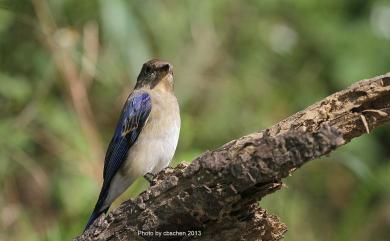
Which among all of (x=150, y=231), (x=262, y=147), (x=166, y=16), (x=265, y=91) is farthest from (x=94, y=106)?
(x=262, y=147)

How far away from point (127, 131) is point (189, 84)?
2034 mm

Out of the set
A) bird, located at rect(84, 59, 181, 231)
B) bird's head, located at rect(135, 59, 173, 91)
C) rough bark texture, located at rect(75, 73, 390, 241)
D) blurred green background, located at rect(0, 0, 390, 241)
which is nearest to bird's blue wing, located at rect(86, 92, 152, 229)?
bird, located at rect(84, 59, 181, 231)

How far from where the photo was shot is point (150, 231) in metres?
3.34

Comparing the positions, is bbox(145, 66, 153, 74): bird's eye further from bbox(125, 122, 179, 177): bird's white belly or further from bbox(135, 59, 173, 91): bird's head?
bbox(125, 122, 179, 177): bird's white belly

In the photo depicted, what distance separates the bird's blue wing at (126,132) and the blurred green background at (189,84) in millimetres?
317

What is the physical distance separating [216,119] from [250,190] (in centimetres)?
396

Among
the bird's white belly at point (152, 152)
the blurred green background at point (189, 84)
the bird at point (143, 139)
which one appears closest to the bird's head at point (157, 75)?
the bird at point (143, 139)

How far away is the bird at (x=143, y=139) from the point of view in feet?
15.2

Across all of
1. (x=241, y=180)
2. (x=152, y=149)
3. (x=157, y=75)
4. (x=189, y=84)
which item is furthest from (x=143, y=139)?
(x=189, y=84)

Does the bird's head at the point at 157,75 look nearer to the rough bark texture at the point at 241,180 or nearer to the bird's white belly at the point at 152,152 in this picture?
the bird's white belly at the point at 152,152

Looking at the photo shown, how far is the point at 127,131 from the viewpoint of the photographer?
4852 millimetres

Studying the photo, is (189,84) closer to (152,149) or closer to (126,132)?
(126,132)

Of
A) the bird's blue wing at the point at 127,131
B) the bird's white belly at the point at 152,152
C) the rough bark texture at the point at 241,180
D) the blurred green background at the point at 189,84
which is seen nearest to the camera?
the rough bark texture at the point at 241,180

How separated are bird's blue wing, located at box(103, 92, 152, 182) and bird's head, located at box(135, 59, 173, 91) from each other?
0.14 meters
